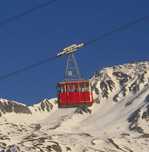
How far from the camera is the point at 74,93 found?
83.9m

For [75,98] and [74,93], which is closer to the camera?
[75,98]

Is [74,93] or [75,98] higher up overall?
[74,93]

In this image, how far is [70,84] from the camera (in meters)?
81.9

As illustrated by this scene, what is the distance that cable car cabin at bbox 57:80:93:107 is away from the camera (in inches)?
3219

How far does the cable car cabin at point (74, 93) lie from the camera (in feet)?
268

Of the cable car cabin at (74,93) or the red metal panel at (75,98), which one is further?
the red metal panel at (75,98)

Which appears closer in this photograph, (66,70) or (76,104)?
(66,70)

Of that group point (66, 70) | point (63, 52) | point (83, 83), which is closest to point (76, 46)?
point (63, 52)

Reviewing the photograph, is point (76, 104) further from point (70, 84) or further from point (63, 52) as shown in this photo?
point (63, 52)

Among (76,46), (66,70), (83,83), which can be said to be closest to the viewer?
(76,46)

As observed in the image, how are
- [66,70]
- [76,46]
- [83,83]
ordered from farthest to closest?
[83,83]
[66,70]
[76,46]

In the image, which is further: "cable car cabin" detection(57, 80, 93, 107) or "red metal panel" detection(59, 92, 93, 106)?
"red metal panel" detection(59, 92, 93, 106)

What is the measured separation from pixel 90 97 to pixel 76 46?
1777 centimetres

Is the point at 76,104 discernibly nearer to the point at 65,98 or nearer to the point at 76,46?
the point at 65,98
